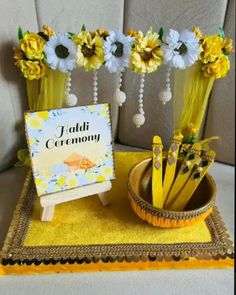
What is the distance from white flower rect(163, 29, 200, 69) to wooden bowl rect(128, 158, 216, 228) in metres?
0.19

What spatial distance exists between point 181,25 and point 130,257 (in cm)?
44

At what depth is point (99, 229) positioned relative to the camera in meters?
0.55

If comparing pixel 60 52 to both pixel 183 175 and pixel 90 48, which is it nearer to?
pixel 90 48

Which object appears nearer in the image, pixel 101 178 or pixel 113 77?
pixel 101 178

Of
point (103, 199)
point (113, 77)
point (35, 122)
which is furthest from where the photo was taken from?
point (113, 77)

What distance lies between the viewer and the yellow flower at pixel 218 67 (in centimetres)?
58

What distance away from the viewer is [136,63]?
0.53 meters

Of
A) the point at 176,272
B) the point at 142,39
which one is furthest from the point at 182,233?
the point at 142,39

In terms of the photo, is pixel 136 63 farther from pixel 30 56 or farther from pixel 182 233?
pixel 182 233

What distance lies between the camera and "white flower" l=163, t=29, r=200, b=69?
53cm

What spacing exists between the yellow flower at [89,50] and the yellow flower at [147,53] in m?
0.06

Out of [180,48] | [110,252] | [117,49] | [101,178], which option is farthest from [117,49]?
[110,252]

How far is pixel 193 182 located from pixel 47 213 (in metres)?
0.26

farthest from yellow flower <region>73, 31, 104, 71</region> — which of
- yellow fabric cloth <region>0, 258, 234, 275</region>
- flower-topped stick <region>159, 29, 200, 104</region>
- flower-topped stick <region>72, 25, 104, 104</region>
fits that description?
yellow fabric cloth <region>0, 258, 234, 275</region>
